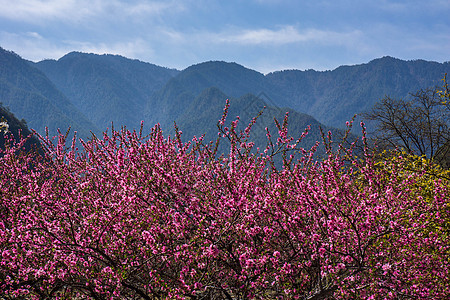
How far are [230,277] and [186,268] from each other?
1.14 meters

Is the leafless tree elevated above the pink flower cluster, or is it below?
above

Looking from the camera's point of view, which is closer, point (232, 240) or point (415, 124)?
point (232, 240)

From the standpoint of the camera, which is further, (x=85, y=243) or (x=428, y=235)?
(x=428, y=235)

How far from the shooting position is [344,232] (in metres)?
5.61

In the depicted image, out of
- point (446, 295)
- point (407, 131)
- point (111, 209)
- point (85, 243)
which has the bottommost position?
point (446, 295)

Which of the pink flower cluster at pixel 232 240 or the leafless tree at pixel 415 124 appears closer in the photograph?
the pink flower cluster at pixel 232 240

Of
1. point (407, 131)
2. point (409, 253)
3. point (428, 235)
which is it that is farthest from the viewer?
point (407, 131)

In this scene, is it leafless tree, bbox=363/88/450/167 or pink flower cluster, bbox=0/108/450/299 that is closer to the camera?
pink flower cluster, bbox=0/108/450/299

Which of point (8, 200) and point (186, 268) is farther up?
point (8, 200)

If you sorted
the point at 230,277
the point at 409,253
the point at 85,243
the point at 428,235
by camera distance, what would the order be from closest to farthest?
the point at 85,243 < the point at 230,277 < the point at 409,253 < the point at 428,235

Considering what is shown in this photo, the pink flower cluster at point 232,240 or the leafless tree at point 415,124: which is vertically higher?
the leafless tree at point 415,124

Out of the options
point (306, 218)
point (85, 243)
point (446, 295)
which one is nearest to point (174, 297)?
point (85, 243)

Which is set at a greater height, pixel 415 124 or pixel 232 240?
pixel 415 124

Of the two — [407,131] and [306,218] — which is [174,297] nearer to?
[306,218]
